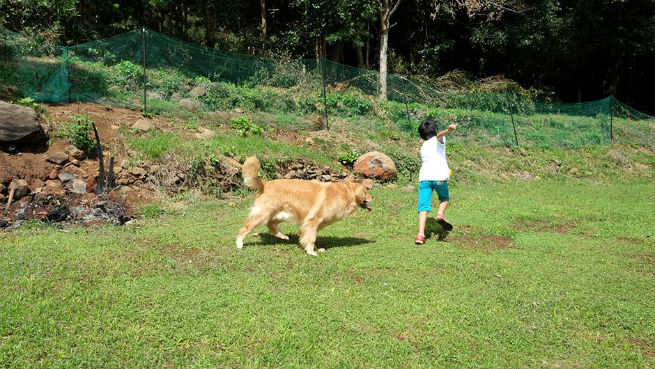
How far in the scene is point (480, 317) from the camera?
4680mm

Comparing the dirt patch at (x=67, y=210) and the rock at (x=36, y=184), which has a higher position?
the rock at (x=36, y=184)

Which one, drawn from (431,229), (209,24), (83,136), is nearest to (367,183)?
(431,229)

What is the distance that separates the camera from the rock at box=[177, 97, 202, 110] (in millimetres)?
11773

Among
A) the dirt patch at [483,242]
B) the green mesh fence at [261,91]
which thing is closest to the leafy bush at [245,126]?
the green mesh fence at [261,91]

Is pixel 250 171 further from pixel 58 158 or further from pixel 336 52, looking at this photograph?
pixel 336 52

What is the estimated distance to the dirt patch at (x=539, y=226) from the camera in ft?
27.7

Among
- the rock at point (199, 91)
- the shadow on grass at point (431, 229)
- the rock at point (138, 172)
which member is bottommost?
the shadow on grass at point (431, 229)

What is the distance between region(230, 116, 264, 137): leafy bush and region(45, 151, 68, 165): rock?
401 cm

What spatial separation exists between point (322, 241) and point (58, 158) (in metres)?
4.82

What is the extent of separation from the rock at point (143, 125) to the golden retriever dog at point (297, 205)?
471 cm

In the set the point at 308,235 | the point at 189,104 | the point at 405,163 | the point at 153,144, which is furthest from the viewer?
the point at 405,163

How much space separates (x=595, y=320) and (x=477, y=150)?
429 inches

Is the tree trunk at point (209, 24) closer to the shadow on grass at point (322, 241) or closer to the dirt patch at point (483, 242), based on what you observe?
the shadow on grass at point (322, 241)

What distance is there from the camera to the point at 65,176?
8469 mm
